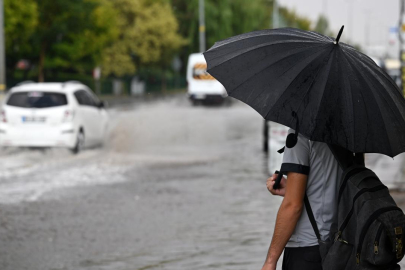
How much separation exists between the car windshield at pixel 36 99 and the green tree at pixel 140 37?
154ft

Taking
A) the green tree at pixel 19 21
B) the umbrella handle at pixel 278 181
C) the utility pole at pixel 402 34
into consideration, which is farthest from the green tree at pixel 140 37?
the umbrella handle at pixel 278 181

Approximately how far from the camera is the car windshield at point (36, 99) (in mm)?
18500

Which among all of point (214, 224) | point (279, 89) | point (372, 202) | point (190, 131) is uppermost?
point (279, 89)

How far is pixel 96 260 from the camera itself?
793cm

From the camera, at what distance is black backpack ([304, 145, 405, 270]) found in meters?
3.34

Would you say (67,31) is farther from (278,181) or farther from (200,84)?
(278,181)

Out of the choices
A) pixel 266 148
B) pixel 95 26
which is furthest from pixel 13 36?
pixel 266 148

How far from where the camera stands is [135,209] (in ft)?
36.2

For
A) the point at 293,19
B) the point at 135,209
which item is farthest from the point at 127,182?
the point at 293,19

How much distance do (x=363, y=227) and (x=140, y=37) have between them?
219 ft

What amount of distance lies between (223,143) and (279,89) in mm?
19213

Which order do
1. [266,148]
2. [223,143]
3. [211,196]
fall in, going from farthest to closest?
[223,143]
[266,148]
[211,196]

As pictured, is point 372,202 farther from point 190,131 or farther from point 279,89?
point 190,131

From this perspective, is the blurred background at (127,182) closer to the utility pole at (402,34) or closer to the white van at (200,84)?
the utility pole at (402,34)
